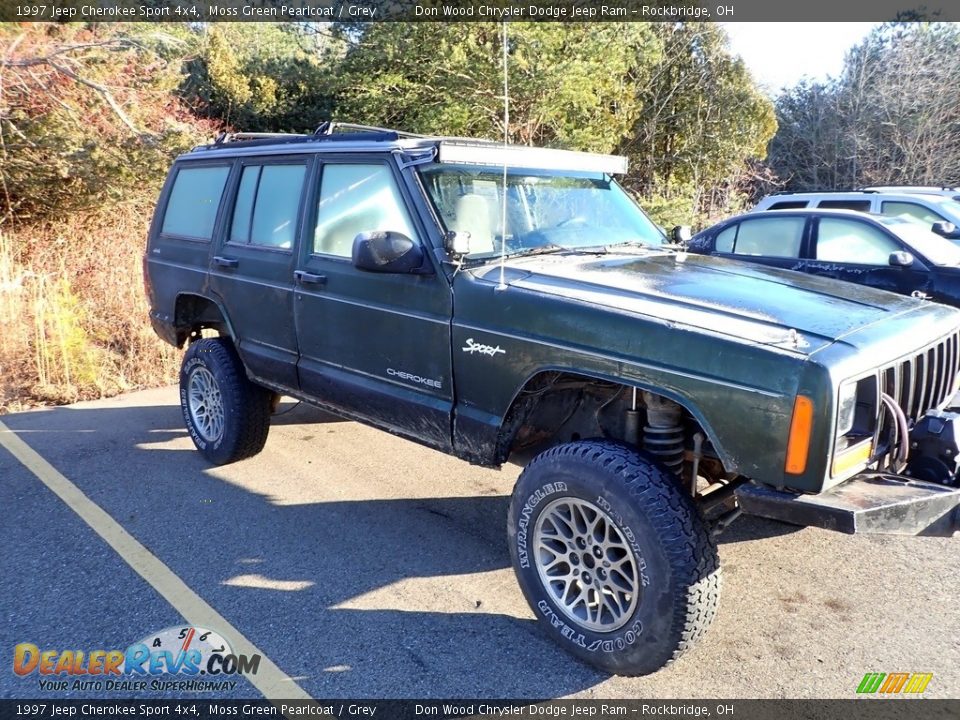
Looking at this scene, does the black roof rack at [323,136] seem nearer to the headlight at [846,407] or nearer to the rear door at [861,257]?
the headlight at [846,407]

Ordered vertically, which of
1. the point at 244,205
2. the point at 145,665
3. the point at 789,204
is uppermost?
the point at 789,204

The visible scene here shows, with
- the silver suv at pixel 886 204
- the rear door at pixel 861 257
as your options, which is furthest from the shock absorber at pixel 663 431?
the silver suv at pixel 886 204

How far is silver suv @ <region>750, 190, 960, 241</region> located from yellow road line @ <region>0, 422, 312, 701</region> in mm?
7809

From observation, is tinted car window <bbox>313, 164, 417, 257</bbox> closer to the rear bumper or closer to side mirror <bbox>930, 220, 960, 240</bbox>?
the rear bumper

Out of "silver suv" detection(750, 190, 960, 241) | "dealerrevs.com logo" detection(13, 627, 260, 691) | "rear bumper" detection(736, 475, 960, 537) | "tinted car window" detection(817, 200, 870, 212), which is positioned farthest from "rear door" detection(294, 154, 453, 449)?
"tinted car window" detection(817, 200, 870, 212)

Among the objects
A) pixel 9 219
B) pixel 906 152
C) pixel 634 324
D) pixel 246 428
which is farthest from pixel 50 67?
pixel 906 152

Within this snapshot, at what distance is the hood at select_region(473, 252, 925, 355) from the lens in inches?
111

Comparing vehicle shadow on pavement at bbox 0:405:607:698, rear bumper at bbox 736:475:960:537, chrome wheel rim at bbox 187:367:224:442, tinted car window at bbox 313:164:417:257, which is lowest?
vehicle shadow on pavement at bbox 0:405:607:698

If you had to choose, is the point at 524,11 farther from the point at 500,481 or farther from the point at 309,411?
the point at 500,481

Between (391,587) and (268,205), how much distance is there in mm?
2479

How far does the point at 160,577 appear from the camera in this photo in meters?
3.72

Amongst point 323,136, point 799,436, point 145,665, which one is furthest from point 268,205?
point 799,436

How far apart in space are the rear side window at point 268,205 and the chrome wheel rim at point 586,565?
2395 millimetres

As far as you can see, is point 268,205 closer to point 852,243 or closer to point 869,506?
point 869,506
